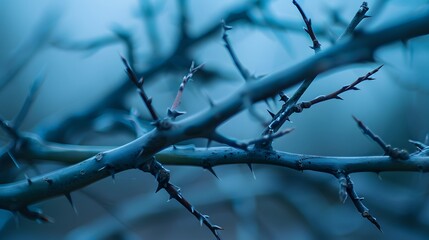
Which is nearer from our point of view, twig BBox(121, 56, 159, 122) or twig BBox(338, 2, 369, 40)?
twig BBox(121, 56, 159, 122)

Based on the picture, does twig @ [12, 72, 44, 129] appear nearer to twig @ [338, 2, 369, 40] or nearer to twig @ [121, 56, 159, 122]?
twig @ [121, 56, 159, 122]

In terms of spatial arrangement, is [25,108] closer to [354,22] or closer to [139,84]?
[139,84]

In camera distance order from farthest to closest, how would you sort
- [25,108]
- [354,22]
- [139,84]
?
[25,108], [354,22], [139,84]

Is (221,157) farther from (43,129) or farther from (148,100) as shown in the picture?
(43,129)

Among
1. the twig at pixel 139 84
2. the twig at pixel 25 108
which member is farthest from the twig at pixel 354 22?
the twig at pixel 25 108

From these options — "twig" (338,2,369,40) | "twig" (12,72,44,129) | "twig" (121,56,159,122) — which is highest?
"twig" (338,2,369,40)

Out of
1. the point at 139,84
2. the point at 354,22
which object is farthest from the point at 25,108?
the point at 354,22

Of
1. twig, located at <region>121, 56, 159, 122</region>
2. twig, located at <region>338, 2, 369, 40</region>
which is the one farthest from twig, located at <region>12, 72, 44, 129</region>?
twig, located at <region>338, 2, 369, 40</region>

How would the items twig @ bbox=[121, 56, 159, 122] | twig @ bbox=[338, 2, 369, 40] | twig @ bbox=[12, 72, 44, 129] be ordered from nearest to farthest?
twig @ bbox=[121, 56, 159, 122] → twig @ bbox=[338, 2, 369, 40] → twig @ bbox=[12, 72, 44, 129]

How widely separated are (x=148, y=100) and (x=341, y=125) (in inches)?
340

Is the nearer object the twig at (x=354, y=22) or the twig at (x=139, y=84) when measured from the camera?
the twig at (x=139, y=84)

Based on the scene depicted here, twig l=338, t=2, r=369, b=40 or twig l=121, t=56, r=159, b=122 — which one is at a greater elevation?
twig l=338, t=2, r=369, b=40

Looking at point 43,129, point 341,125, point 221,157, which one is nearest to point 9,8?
point 341,125

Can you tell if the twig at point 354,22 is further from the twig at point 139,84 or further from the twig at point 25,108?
the twig at point 25,108
